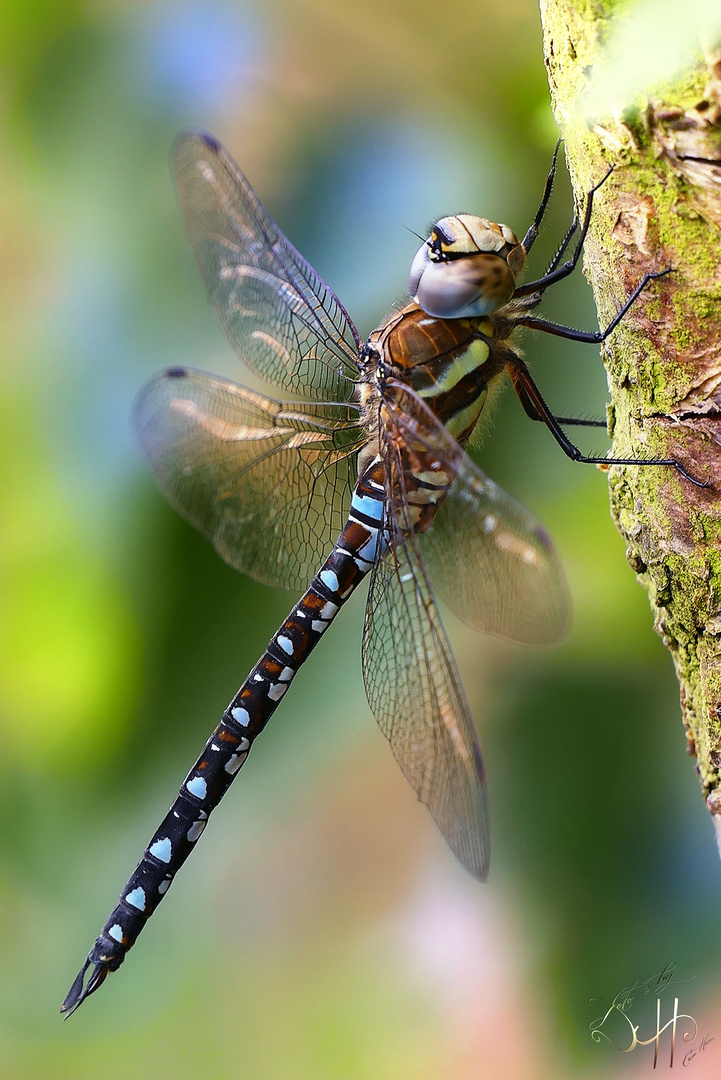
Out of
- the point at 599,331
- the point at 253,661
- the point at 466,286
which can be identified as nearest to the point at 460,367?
the point at 466,286

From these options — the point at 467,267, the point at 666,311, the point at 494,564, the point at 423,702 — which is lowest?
the point at 423,702

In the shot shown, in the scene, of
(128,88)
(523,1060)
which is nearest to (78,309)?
(128,88)

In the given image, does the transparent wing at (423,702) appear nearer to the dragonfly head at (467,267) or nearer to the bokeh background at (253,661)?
the dragonfly head at (467,267)

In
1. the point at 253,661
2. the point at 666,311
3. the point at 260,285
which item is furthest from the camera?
the point at 253,661

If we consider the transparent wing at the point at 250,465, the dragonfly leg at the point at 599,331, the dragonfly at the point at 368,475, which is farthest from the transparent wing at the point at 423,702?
the dragonfly leg at the point at 599,331

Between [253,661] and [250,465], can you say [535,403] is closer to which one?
[250,465]
